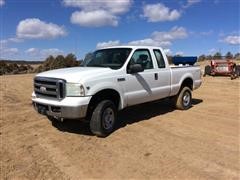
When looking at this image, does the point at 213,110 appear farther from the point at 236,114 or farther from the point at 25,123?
the point at 25,123

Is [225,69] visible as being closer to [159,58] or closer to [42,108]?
[159,58]

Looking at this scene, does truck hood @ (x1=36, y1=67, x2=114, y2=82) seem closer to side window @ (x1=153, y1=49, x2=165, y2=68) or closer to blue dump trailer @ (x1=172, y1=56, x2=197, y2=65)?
side window @ (x1=153, y1=49, x2=165, y2=68)

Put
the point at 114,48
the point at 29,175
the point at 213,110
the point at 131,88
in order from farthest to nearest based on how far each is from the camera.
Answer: the point at 213,110 → the point at 114,48 → the point at 131,88 → the point at 29,175

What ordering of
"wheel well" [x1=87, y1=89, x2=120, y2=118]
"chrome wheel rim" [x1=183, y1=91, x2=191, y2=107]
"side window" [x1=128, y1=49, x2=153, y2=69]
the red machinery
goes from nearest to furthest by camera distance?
"wheel well" [x1=87, y1=89, x2=120, y2=118] < "side window" [x1=128, y1=49, x2=153, y2=69] < "chrome wheel rim" [x1=183, y1=91, x2=191, y2=107] < the red machinery

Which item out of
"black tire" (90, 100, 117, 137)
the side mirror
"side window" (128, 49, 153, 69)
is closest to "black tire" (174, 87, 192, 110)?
"side window" (128, 49, 153, 69)

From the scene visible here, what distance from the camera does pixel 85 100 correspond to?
22.9ft

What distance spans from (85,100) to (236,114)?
5033 millimetres

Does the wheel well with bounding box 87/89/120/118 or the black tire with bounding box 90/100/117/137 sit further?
the wheel well with bounding box 87/89/120/118

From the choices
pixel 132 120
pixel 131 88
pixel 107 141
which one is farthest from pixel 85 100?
pixel 132 120

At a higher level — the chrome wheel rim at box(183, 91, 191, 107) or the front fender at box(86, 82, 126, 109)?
the front fender at box(86, 82, 126, 109)

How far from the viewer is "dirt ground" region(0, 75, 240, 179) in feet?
18.0

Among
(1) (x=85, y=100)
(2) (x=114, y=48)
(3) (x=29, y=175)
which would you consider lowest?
(3) (x=29, y=175)

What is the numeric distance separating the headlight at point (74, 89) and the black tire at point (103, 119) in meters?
0.57

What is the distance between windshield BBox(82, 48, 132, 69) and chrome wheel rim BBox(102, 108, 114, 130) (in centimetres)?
113
